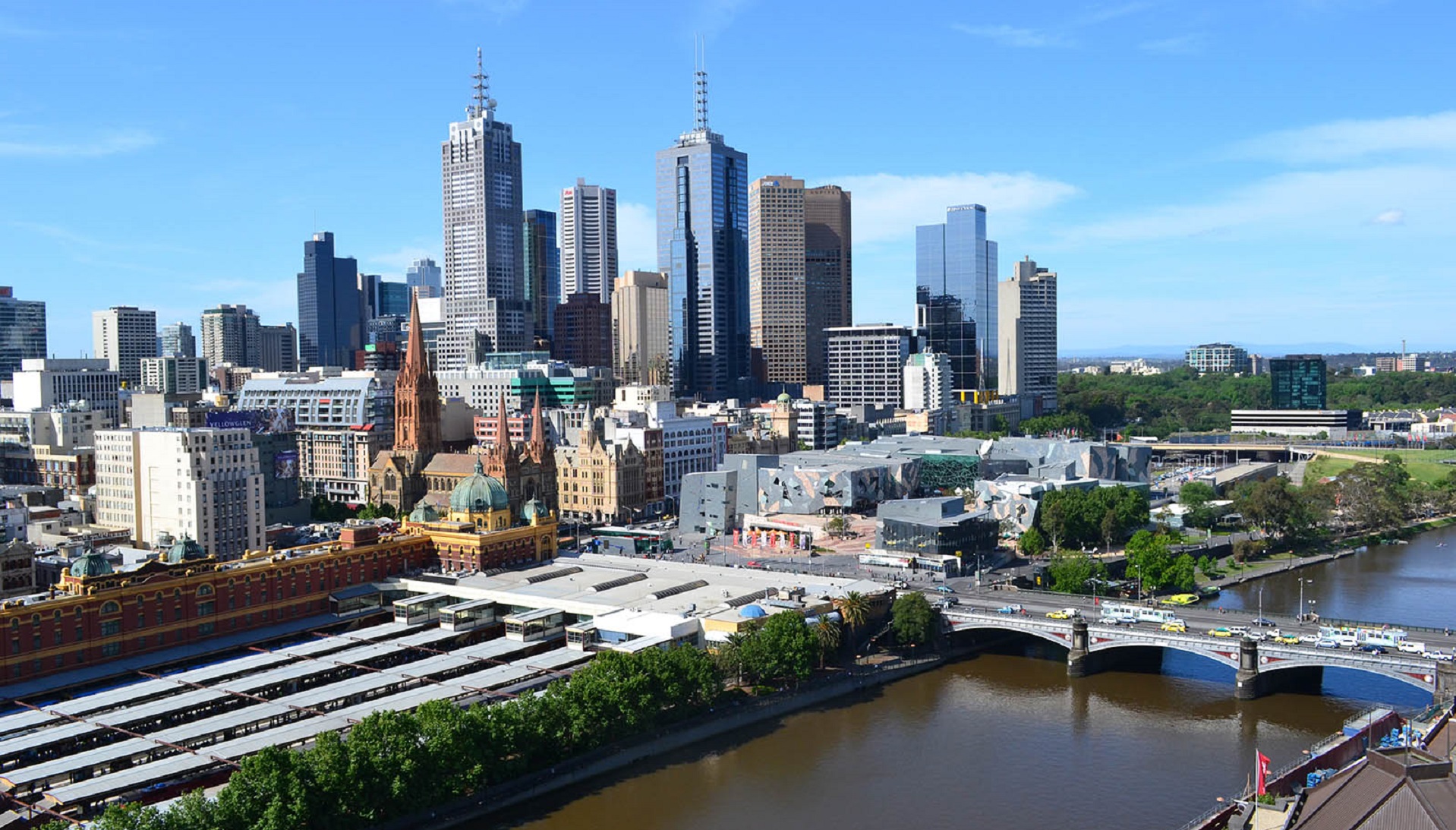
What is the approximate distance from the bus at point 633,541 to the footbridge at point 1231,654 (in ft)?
120

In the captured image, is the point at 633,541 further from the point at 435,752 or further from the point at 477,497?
the point at 435,752

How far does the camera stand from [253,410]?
161m

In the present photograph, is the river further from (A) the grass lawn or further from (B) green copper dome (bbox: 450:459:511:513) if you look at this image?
(A) the grass lawn

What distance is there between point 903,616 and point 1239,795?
26.0 meters

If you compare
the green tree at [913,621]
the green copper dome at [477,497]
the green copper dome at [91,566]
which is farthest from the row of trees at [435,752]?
the green copper dome at [477,497]

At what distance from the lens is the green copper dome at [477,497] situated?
89.9 metres

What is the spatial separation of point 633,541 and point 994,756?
2119 inches

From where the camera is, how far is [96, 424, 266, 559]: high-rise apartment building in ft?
345

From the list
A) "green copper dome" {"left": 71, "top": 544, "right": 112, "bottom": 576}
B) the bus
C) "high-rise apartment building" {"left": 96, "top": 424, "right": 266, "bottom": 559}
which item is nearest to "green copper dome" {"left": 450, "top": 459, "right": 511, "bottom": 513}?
the bus

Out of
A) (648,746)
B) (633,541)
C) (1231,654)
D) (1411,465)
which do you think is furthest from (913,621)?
(1411,465)

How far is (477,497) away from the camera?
296 feet

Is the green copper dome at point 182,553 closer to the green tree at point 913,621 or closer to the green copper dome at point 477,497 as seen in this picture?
the green copper dome at point 477,497

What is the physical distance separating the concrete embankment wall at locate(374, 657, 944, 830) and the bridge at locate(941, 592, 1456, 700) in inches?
226

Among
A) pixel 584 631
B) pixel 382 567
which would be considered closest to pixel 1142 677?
pixel 584 631
